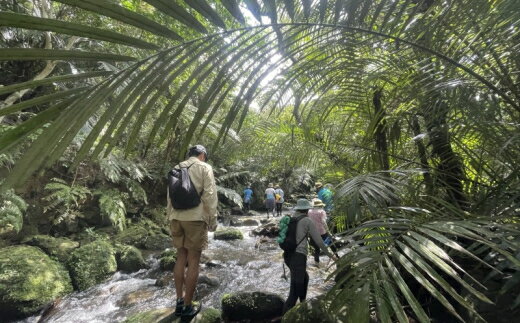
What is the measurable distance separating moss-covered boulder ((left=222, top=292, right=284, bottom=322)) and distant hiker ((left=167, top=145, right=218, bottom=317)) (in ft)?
1.88

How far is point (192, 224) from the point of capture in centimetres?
266

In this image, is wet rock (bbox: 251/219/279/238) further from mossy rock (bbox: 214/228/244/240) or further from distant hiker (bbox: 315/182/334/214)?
distant hiker (bbox: 315/182/334/214)

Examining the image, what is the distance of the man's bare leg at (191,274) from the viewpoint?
264cm

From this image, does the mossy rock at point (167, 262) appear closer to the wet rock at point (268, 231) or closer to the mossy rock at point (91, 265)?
the mossy rock at point (91, 265)

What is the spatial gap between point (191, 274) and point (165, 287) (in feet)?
7.93

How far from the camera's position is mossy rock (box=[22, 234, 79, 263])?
5203 mm

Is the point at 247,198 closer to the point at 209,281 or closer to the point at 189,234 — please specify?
the point at 209,281

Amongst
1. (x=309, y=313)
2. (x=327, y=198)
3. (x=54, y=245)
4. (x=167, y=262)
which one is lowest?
(x=167, y=262)

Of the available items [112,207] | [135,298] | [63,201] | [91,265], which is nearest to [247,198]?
[112,207]

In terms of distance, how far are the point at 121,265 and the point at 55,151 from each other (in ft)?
18.6

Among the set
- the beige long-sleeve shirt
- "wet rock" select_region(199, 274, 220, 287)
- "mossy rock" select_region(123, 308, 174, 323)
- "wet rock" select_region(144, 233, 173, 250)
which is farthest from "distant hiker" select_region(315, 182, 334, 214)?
"wet rock" select_region(144, 233, 173, 250)

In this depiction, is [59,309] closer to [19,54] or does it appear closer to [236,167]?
[19,54]

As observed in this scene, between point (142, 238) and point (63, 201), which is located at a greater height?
point (63, 201)

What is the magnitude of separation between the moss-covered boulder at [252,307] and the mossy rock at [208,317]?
195 mm
